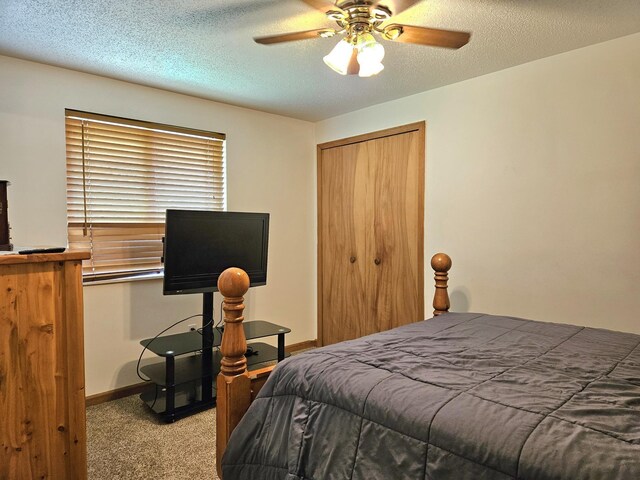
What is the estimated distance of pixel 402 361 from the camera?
4.81 ft

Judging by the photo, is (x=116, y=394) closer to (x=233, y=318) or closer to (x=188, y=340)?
(x=188, y=340)

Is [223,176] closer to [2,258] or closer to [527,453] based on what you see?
[2,258]

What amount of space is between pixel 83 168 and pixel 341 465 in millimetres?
2667

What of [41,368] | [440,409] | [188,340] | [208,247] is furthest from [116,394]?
[440,409]

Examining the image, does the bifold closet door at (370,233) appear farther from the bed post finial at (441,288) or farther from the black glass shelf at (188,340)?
the black glass shelf at (188,340)

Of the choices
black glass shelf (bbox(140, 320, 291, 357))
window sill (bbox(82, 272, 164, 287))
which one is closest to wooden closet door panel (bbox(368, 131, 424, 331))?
black glass shelf (bbox(140, 320, 291, 357))

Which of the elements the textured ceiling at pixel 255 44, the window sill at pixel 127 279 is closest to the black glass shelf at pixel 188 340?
the window sill at pixel 127 279

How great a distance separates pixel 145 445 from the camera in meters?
2.38

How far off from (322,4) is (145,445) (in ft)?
8.20

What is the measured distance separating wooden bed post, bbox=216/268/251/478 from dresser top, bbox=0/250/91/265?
584 millimetres

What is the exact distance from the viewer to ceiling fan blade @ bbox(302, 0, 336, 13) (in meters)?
1.76

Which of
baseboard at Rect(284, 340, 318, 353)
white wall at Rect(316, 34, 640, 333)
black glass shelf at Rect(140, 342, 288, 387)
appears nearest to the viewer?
white wall at Rect(316, 34, 640, 333)

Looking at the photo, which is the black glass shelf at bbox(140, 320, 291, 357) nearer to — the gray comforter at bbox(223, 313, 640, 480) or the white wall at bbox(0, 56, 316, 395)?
the white wall at bbox(0, 56, 316, 395)

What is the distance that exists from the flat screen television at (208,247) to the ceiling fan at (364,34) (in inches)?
51.9
